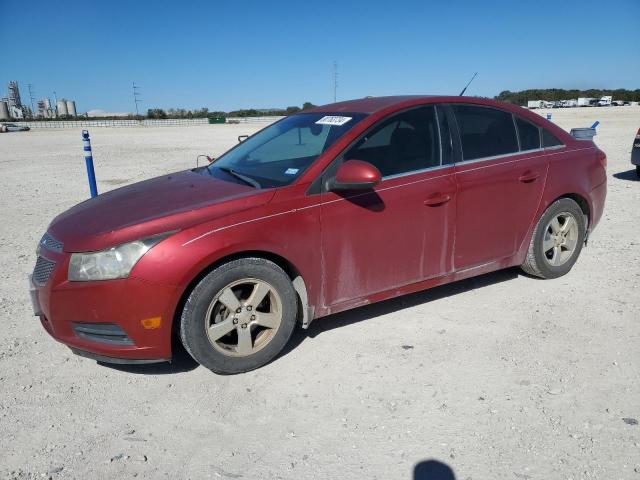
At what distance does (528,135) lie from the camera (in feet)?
14.2

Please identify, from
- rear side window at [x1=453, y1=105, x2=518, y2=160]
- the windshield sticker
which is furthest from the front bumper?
rear side window at [x1=453, y1=105, x2=518, y2=160]

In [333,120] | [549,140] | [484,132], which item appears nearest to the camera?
[333,120]

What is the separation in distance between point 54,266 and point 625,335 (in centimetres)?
389

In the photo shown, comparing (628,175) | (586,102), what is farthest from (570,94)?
(628,175)

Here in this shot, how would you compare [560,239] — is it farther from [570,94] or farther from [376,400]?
[570,94]

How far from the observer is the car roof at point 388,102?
150 inches

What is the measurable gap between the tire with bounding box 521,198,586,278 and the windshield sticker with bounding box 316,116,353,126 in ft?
6.50

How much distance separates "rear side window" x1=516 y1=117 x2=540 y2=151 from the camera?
4281 millimetres

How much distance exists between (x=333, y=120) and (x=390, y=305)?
1.60m

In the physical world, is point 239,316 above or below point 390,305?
above

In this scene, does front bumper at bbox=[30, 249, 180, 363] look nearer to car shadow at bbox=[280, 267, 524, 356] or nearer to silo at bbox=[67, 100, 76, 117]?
car shadow at bbox=[280, 267, 524, 356]

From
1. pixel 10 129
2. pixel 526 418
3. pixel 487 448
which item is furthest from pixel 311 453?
pixel 10 129

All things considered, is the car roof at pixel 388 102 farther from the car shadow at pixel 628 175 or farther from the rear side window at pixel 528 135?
the car shadow at pixel 628 175

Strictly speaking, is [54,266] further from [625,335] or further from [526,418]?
[625,335]
